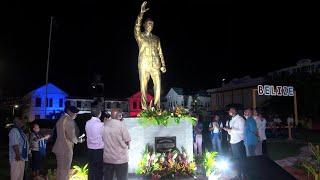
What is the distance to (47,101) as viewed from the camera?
6228cm

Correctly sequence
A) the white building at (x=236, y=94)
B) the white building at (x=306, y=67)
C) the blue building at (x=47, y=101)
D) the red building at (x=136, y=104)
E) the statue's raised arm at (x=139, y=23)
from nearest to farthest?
the statue's raised arm at (x=139, y=23), the red building at (x=136, y=104), the white building at (x=306, y=67), the white building at (x=236, y=94), the blue building at (x=47, y=101)

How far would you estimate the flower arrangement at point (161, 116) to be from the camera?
8.90 metres

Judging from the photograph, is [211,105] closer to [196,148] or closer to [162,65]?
[196,148]

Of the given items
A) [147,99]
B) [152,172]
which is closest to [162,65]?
[147,99]


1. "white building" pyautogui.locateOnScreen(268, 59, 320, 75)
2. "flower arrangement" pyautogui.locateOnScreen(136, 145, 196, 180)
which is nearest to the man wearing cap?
"flower arrangement" pyautogui.locateOnScreen(136, 145, 196, 180)

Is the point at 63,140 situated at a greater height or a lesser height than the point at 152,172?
greater

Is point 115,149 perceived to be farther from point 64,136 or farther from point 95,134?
point 64,136

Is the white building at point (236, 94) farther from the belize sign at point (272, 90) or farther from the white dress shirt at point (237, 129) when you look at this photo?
the white dress shirt at point (237, 129)

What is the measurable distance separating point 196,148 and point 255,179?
36.7ft

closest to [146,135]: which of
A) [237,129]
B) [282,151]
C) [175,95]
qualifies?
[237,129]

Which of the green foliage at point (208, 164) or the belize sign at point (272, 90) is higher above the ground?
the belize sign at point (272, 90)

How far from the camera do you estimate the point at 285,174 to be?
8.84 feet

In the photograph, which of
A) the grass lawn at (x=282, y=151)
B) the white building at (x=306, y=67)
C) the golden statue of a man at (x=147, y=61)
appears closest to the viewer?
the golden statue of a man at (x=147, y=61)

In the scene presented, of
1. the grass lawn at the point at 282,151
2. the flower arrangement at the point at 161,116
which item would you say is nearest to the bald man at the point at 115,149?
the flower arrangement at the point at 161,116
